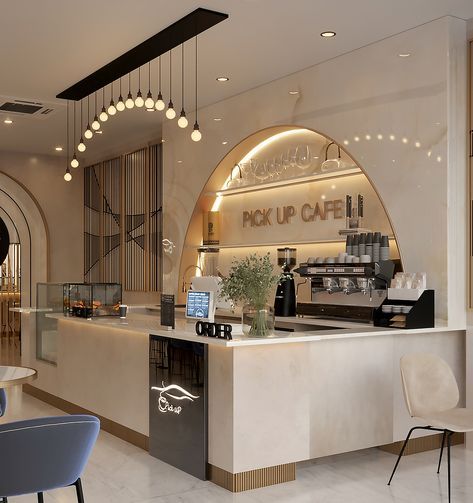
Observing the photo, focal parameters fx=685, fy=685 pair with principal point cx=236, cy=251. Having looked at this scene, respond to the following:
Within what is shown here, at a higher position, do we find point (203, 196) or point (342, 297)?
point (203, 196)

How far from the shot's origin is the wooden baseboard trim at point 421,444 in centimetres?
536

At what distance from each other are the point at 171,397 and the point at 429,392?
1824 mm

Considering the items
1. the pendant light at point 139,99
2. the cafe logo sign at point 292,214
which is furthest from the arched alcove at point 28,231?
the pendant light at point 139,99

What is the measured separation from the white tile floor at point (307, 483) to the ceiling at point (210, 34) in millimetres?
3410

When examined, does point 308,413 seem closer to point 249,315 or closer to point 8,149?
point 249,315

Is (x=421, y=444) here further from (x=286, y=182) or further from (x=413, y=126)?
(x=286, y=182)

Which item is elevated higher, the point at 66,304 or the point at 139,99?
the point at 139,99

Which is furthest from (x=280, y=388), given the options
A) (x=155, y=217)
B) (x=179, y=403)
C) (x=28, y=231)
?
(x=28, y=231)

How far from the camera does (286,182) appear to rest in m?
7.16

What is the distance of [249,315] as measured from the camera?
15.2ft

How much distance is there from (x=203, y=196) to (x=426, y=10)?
12.5ft

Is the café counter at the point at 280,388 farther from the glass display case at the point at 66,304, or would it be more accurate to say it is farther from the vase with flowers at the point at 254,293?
the glass display case at the point at 66,304

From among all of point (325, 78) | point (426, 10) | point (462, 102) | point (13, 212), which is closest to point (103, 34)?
point (325, 78)

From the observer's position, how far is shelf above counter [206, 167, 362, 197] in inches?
252
